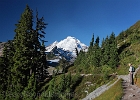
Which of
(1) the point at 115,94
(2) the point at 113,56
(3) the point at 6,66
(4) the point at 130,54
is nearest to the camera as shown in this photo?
(1) the point at 115,94

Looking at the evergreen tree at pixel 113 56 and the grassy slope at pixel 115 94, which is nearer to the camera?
the grassy slope at pixel 115 94

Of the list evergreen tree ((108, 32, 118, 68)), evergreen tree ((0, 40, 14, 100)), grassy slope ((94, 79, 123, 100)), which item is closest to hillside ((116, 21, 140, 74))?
evergreen tree ((108, 32, 118, 68))

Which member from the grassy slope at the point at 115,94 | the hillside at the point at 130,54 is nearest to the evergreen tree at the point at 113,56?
the hillside at the point at 130,54

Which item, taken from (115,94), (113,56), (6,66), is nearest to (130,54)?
(113,56)

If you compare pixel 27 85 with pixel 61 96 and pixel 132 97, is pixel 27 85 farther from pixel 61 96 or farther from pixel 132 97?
pixel 132 97

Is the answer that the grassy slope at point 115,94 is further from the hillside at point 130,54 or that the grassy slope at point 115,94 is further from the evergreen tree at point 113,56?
the evergreen tree at point 113,56

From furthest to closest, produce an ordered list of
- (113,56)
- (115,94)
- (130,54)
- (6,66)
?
(6,66) < (130,54) < (113,56) < (115,94)

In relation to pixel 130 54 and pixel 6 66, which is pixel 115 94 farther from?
pixel 6 66

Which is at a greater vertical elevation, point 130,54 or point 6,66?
point 130,54

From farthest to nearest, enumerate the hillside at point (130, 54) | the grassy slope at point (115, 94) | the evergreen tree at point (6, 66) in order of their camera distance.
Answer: the evergreen tree at point (6, 66) < the hillside at point (130, 54) < the grassy slope at point (115, 94)

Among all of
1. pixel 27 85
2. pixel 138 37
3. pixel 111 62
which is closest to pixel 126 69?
pixel 111 62

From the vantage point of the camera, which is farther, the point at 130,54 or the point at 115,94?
the point at 130,54

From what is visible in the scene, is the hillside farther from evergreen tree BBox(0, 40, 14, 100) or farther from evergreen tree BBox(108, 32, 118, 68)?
evergreen tree BBox(0, 40, 14, 100)

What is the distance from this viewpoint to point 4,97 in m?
42.9
